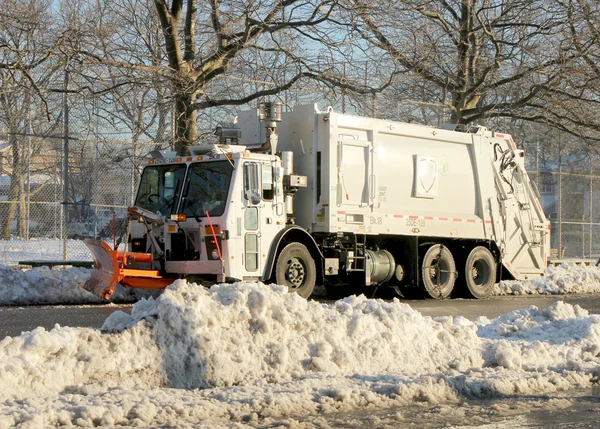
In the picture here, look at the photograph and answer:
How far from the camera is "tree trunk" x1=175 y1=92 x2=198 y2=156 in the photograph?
19469 mm

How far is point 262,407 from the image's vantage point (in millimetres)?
7047

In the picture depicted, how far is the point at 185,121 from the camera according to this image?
19.7 meters

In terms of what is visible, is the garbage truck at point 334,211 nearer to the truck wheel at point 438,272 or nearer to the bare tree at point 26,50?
the truck wheel at point 438,272

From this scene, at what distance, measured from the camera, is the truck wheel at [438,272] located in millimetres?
19141

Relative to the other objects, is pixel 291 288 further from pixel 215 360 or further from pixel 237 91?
pixel 215 360

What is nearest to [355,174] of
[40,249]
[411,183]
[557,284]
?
[411,183]

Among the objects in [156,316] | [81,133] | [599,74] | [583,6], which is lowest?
[156,316]

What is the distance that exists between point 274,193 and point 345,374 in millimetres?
8106

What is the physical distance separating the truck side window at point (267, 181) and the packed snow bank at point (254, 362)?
257 inches

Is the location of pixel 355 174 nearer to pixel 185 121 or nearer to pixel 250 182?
pixel 250 182

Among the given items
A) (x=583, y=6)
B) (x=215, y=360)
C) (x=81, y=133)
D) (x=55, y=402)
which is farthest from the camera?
(x=583, y=6)

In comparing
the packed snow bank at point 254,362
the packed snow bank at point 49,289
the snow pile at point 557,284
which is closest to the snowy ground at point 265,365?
the packed snow bank at point 254,362

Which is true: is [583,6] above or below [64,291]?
above

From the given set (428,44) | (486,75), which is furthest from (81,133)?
(486,75)
